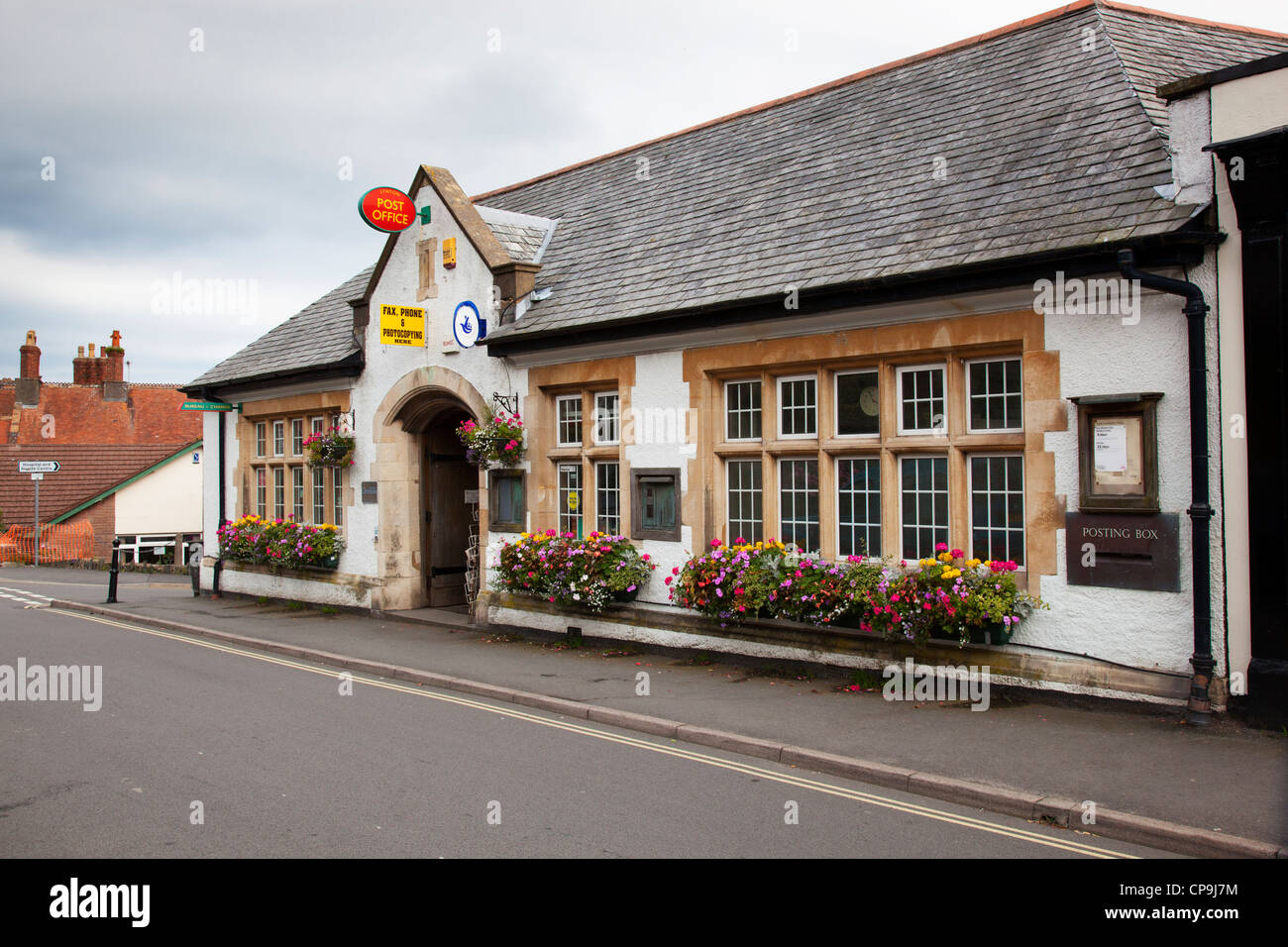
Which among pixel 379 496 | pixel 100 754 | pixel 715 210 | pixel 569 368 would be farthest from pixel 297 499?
pixel 100 754

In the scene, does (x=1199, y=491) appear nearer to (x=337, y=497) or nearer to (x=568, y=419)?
(x=568, y=419)

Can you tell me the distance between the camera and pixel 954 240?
32.3 ft

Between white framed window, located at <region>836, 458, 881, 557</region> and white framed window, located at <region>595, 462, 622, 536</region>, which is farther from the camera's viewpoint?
white framed window, located at <region>595, 462, 622, 536</region>

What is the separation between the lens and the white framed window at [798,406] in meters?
11.3

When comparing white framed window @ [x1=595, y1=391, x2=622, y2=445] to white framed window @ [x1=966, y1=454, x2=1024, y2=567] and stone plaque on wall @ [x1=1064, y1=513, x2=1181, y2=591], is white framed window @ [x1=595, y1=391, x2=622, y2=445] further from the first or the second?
stone plaque on wall @ [x1=1064, y1=513, x2=1181, y2=591]

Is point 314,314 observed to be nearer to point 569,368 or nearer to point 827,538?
point 569,368

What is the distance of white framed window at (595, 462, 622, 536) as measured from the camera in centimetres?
1345

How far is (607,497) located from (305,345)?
874 cm

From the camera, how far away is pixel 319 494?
18781 millimetres

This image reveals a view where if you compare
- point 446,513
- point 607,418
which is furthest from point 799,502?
point 446,513

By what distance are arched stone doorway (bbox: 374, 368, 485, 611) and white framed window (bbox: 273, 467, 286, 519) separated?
149 inches

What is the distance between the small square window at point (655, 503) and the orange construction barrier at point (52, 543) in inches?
1311

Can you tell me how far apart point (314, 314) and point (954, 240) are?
14.7 meters

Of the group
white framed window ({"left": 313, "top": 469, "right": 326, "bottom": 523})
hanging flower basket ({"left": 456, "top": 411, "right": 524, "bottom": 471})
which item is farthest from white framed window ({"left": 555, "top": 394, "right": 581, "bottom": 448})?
white framed window ({"left": 313, "top": 469, "right": 326, "bottom": 523})
